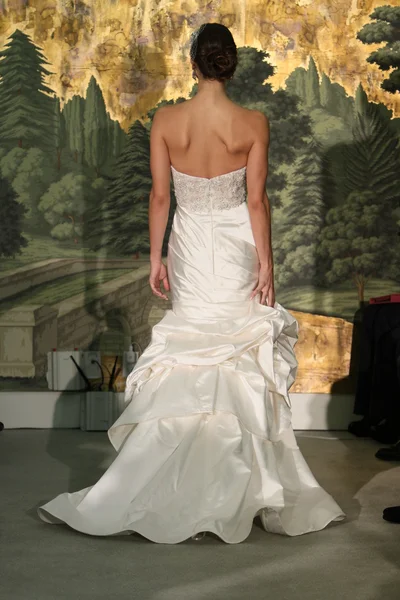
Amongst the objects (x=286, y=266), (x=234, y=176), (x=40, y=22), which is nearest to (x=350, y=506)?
(x=234, y=176)

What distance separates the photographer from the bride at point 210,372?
4051 millimetres

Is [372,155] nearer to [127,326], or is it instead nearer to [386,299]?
[386,299]

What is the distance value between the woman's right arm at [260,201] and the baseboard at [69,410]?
8.35ft

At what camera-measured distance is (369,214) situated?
23.0ft

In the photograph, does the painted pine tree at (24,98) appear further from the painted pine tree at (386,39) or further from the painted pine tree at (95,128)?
the painted pine tree at (386,39)

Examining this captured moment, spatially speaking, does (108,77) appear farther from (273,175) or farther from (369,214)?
(369,214)

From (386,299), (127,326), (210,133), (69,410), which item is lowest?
(69,410)

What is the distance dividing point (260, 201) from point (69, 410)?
302cm

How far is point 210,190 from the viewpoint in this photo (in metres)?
4.43

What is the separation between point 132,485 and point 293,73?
3.81 m

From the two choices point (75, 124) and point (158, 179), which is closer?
point (158, 179)

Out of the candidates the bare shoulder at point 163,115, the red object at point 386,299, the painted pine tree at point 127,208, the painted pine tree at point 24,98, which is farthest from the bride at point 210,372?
the painted pine tree at point 24,98

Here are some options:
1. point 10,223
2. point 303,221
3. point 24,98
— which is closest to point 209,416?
point 303,221

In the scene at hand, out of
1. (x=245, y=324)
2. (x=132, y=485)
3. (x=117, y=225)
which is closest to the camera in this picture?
(x=132, y=485)
